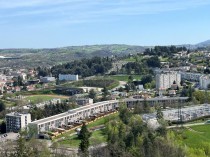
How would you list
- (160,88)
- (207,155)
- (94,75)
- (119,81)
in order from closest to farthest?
1. (207,155)
2. (160,88)
3. (119,81)
4. (94,75)

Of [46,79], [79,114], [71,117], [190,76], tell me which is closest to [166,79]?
[190,76]

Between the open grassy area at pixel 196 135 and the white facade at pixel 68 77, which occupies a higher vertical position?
the white facade at pixel 68 77

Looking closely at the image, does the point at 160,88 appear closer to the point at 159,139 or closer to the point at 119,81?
the point at 119,81

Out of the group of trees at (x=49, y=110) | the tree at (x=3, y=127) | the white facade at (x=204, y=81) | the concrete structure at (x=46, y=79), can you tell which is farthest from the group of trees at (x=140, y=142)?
the concrete structure at (x=46, y=79)

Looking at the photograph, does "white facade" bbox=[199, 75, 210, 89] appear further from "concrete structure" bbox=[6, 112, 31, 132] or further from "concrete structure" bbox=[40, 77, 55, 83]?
"concrete structure" bbox=[40, 77, 55, 83]

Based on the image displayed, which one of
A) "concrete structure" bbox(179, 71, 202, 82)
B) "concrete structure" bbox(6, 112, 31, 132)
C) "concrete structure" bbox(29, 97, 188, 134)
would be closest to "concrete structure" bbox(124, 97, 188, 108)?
"concrete structure" bbox(29, 97, 188, 134)

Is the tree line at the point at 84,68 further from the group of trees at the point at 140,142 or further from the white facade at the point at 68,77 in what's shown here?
the group of trees at the point at 140,142

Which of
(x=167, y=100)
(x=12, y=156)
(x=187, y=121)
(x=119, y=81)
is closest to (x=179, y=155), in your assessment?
(x=12, y=156)

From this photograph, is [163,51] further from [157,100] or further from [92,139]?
[92,139]
